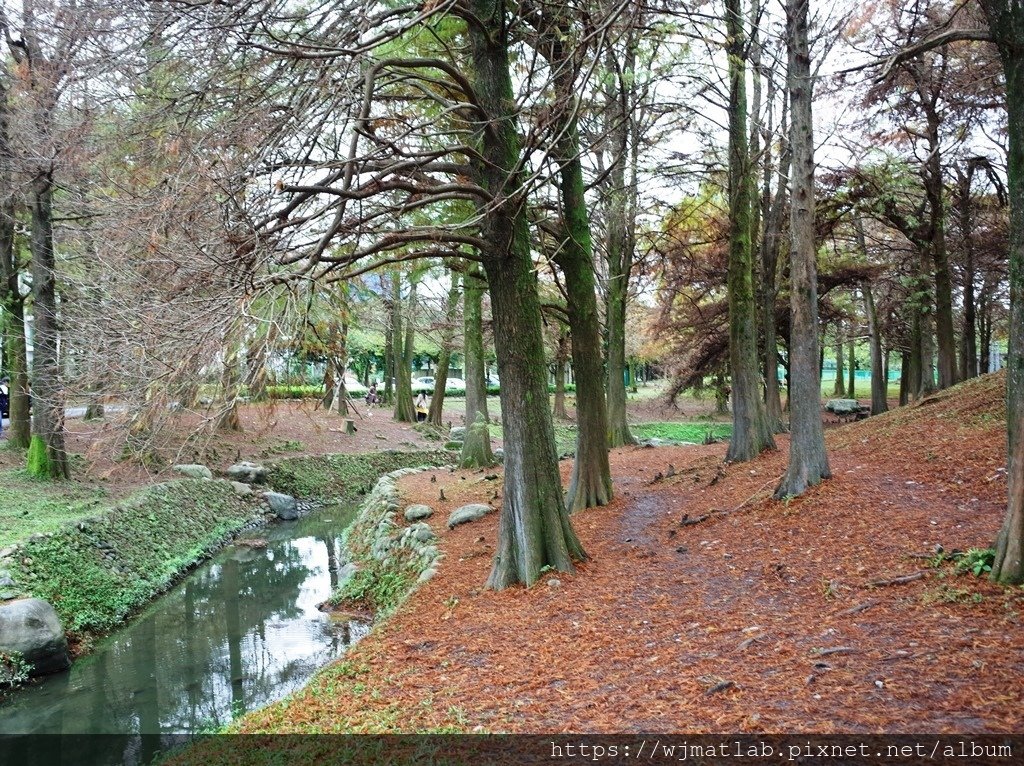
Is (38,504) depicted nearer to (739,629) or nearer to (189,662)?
(189,662)

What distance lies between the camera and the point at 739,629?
5371 millimetres

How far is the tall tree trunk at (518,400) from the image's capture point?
24.6 ft

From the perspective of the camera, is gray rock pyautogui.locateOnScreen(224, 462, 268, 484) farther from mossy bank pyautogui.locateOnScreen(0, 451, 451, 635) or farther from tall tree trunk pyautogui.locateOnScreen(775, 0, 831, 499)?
tall tree trunk pyautogui.locateOnScreen(775, 0, 831, 499)

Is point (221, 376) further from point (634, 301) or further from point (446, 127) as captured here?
point (634, 301)

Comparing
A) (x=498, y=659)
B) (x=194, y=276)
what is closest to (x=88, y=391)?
(x=194, y=276)

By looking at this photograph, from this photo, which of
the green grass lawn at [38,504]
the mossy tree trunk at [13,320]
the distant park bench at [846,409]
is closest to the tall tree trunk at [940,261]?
the distant park bench at [846,409]

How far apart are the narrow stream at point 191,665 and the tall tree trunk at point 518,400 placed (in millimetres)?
2605

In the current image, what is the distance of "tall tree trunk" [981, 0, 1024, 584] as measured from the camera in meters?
4.90

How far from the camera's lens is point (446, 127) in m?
10.2

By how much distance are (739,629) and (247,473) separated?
16.1m

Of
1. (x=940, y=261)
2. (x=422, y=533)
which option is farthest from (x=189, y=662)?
(x=940, y=261)

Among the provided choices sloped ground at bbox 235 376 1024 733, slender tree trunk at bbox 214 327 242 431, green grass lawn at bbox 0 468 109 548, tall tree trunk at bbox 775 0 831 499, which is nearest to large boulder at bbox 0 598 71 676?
green grass lawn at bbox 0 468 109 548

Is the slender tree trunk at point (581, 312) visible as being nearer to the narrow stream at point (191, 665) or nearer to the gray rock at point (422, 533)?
the gray rock at point (422, 533)

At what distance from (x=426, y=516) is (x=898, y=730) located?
8964mm
